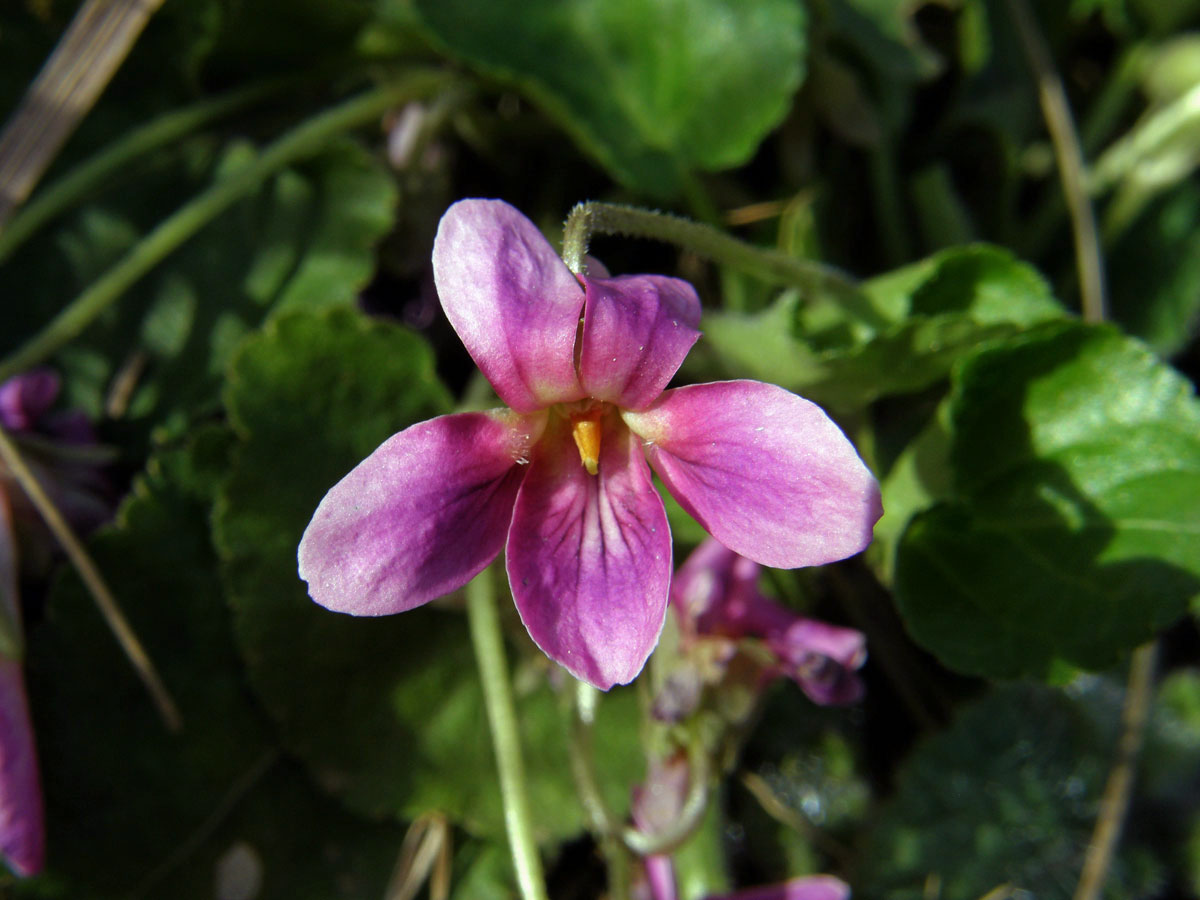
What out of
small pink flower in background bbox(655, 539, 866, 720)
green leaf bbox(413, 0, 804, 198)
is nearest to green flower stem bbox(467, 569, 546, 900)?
small pink flower in background bbox(655, 539, 866, 720)

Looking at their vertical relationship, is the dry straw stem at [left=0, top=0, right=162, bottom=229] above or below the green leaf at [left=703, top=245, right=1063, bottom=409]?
above

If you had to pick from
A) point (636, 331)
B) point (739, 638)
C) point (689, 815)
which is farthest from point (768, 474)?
point (689, 815)

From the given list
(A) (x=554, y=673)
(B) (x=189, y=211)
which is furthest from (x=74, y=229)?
(A) (x=554, y=673)

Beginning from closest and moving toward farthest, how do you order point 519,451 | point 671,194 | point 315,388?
point 519,451
point 315,388
point 671,194

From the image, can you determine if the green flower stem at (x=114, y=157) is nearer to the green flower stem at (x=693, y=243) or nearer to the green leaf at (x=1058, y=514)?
the green flower stem at (x=693, y=243)

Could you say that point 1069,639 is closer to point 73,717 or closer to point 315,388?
point 315,388

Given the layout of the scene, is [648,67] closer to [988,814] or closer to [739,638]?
[739,638]

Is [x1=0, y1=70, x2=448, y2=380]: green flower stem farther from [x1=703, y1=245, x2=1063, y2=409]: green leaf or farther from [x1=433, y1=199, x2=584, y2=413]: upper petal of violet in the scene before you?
[x1=433, y1=199, x2=584, y2=413]: upper petal of violet
